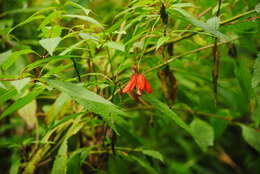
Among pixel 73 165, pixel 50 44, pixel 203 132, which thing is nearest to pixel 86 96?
pixel 50 44

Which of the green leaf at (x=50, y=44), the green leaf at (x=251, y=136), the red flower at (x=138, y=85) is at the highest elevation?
the green leaf at (x=50, y=44)

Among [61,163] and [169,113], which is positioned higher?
[169,113]

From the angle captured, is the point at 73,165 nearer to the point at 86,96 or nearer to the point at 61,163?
the point at 61,163

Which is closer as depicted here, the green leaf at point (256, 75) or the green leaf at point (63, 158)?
the green leaf at point (256, 75)

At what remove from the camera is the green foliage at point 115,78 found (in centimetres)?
59

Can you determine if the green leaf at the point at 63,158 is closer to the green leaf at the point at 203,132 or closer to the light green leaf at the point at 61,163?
the light green leaf at the point at 61,163

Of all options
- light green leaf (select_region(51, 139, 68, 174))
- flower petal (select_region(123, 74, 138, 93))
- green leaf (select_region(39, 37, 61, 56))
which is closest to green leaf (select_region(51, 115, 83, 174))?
light green leaf (select_region(51, 139, 68, 174))

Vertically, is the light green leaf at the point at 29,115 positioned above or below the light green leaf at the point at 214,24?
below

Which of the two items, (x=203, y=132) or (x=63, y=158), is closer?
(x=63, y=158)

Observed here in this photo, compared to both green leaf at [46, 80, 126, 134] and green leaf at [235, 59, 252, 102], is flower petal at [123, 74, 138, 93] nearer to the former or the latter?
green leaf at [46, 80, 126, 134]

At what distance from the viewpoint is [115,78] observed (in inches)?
27.7

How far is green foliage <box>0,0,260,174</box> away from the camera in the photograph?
1.92ft

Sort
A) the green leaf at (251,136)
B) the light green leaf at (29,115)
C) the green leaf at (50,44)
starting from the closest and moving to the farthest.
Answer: the green leaf at (50,44) → the light green leaf at (29,115) → the green leaf at (251,136)

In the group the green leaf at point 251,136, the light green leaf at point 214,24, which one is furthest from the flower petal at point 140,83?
the green leaf at point 251,136
